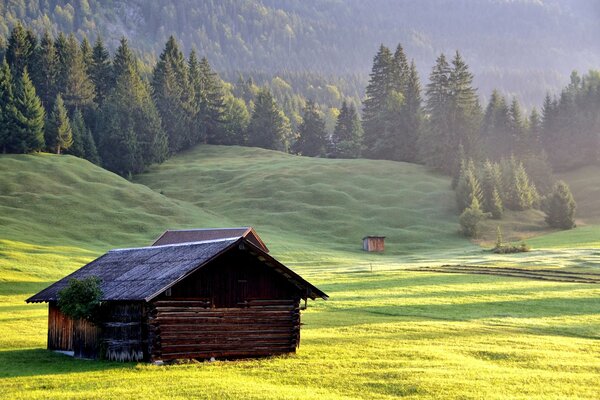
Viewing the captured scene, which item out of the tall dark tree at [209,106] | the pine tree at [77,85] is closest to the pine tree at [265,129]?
the tall dark tree at [209,106]

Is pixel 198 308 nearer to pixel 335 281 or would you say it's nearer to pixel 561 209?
pixel 335 281

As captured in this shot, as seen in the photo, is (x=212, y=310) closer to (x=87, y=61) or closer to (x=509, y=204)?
(x=509, y=204)

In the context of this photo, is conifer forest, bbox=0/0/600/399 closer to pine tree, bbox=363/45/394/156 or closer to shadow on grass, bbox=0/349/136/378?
shadow on grass, bbox=0/349/136/378

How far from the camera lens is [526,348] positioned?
3797cm

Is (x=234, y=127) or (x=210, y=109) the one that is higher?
(x=210, y=109)

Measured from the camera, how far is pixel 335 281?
65.1m

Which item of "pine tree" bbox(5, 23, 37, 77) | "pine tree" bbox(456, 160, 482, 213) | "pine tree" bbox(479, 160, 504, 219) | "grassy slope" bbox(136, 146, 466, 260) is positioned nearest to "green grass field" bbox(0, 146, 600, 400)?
"grassy slope" bbox(136, 146, 466, 260)

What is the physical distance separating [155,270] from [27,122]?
8123cm

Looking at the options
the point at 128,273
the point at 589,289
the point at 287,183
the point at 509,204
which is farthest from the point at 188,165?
the point at 128,273

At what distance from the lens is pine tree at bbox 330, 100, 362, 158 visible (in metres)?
166

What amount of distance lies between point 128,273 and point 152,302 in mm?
4641

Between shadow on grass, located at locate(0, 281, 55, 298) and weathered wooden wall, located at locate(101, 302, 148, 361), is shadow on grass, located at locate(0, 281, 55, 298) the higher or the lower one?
the higher one

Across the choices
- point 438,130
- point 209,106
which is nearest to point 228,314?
point 438,130

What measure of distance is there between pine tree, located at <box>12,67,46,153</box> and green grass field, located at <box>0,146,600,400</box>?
7.78 feet
